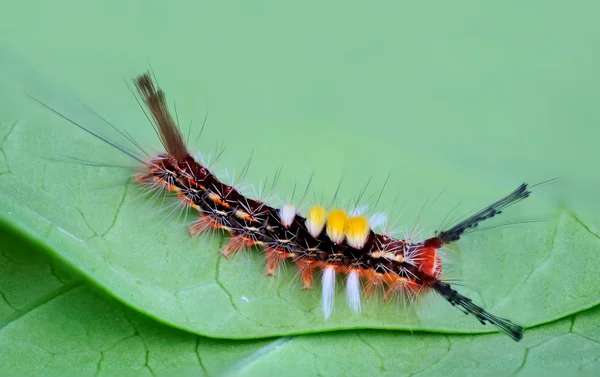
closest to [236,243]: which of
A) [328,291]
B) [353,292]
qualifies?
[328,291]

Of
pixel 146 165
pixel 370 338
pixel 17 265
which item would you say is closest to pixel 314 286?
pixel 370 338

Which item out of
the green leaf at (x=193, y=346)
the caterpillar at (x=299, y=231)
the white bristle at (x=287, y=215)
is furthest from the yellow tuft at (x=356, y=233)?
the green leaf at (x=193, y=346)

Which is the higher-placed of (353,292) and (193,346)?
(353,292)

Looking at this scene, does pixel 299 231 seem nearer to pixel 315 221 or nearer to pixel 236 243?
pixel 315 221

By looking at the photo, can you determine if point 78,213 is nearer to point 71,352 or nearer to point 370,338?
point 71,352

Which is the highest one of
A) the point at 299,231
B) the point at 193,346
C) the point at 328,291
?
the point at 299,231
